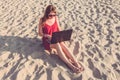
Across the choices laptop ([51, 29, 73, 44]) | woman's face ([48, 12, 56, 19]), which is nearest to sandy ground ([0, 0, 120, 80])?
laptop ([51, 29, 73, 44])

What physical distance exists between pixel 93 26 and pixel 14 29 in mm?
2078

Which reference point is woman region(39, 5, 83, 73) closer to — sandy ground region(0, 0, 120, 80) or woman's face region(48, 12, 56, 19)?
woman's face region(48, 12, 56, 19)

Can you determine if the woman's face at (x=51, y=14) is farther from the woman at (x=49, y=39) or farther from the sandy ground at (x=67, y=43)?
the sandy ground at (x=67, y=43)

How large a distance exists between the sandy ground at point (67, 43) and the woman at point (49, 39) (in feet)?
0.43

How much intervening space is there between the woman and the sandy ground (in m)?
0.13

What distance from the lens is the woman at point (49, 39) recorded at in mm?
5105

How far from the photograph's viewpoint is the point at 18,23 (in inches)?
305

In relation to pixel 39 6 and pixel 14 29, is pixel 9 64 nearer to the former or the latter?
pixel 14 29

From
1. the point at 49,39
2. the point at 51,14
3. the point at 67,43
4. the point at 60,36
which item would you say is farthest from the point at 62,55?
the point at 67,43

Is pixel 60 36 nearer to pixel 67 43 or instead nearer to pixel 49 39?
pixel 49 39

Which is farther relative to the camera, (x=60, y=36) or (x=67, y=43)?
(x=67, y=43)

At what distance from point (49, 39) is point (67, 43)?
75cm

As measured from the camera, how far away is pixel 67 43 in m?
6.19

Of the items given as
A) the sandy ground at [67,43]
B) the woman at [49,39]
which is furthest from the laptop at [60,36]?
the sandy ground at [67,43]
